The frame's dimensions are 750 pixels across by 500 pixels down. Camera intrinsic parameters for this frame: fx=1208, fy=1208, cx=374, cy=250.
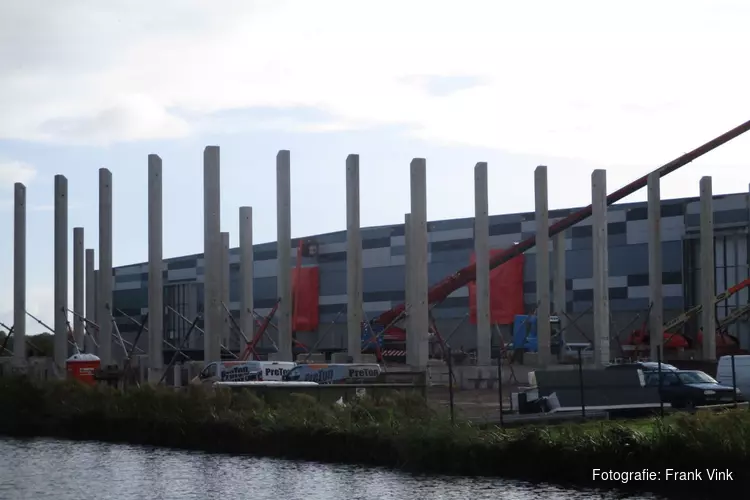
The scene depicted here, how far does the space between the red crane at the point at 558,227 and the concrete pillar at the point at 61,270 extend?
1615cm

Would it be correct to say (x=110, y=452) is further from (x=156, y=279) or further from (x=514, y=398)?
(x=156, y=279)

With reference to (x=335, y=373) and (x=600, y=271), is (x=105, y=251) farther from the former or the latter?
(x=600, y=271)

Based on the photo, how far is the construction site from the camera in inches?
1969

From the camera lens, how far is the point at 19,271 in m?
57.8

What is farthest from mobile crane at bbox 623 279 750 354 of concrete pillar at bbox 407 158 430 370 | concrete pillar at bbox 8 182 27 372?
concrete pillar at bbox 8 182 27 372

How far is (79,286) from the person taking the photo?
6025 cm

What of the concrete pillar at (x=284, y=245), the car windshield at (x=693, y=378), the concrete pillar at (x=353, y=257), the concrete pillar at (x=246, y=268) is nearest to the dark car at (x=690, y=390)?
the car windshield at (x=693, y=378)

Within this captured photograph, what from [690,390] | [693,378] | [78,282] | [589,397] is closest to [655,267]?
[693,378]

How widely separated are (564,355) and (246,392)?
28.4m

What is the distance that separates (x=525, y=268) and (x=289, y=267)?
925 inches

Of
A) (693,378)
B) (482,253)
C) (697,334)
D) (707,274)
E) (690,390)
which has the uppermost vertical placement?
(482,253)

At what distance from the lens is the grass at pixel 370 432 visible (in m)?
23.9

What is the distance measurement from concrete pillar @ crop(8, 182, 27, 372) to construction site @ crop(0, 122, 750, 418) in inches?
3.9

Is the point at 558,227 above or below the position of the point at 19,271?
above
